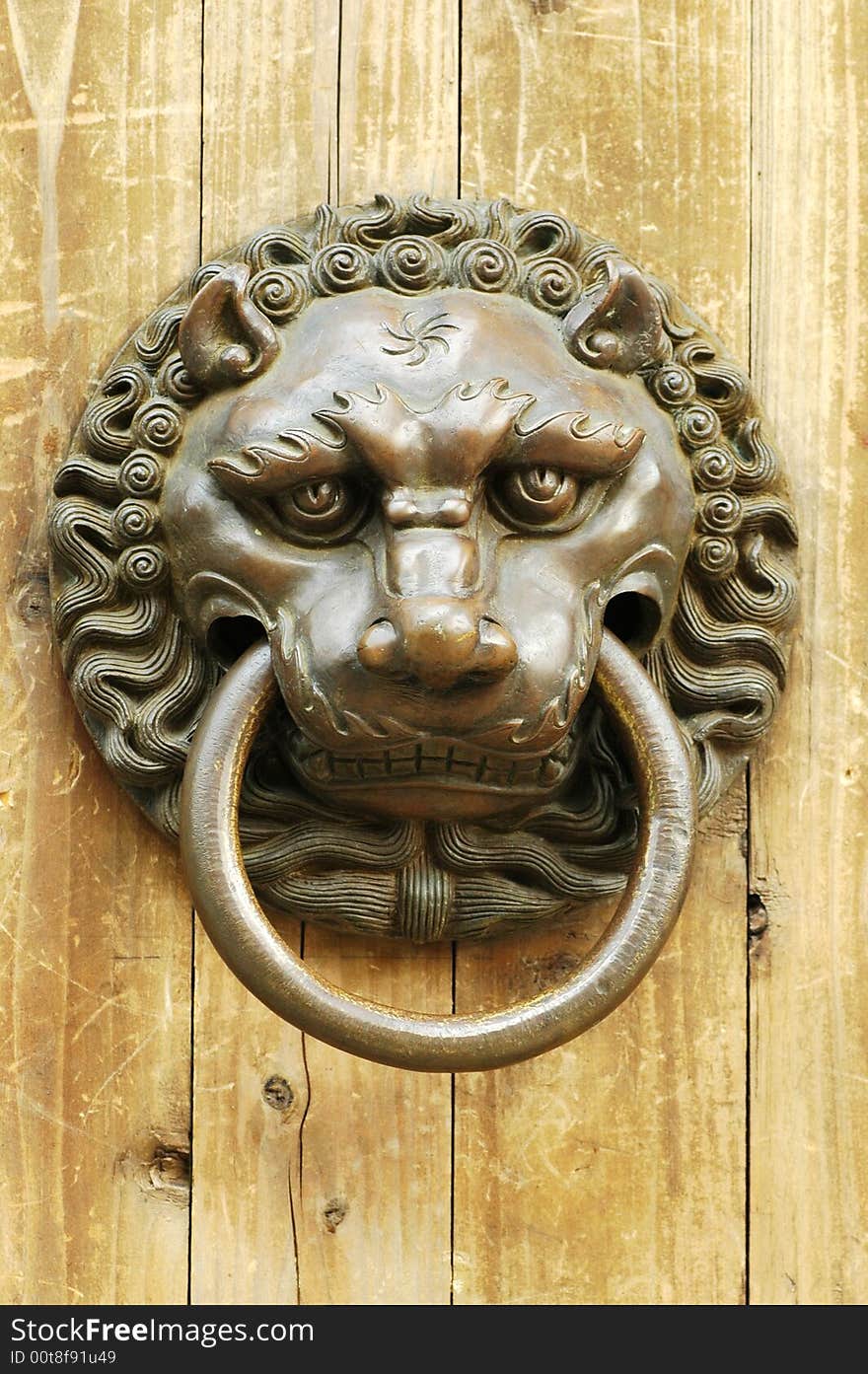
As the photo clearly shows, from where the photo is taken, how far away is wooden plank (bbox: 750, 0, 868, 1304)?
3.36 ft

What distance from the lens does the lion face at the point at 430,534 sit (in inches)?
34.0

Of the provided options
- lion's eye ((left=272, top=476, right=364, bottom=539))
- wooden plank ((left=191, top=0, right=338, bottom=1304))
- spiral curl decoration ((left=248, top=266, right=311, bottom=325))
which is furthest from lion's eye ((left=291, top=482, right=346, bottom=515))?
wooden plank ((left=191, top=0, right=338, bottom=1304))

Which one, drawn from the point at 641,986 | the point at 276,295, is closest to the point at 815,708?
the point at 641,986

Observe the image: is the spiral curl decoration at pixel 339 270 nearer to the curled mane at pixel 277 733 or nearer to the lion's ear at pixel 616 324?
the curled mane at pixel 277 733

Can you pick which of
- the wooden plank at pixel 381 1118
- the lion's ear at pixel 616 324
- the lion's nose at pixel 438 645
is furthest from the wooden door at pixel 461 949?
the lion's nose at pixel 438 645

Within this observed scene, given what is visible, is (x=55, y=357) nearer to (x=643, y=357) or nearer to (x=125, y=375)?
(x=125, y=375)

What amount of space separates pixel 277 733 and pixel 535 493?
0.19m

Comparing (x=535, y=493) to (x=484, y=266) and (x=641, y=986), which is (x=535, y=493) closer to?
(x=484, y=266)

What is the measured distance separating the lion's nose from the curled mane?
0.13 m

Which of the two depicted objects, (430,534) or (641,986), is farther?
(641,986)

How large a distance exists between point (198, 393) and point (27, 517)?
0.47 feet

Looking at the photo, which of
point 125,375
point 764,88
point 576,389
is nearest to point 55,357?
point 125,375

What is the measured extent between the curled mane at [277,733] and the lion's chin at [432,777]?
0.09 feet

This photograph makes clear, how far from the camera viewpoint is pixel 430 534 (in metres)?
0.87
